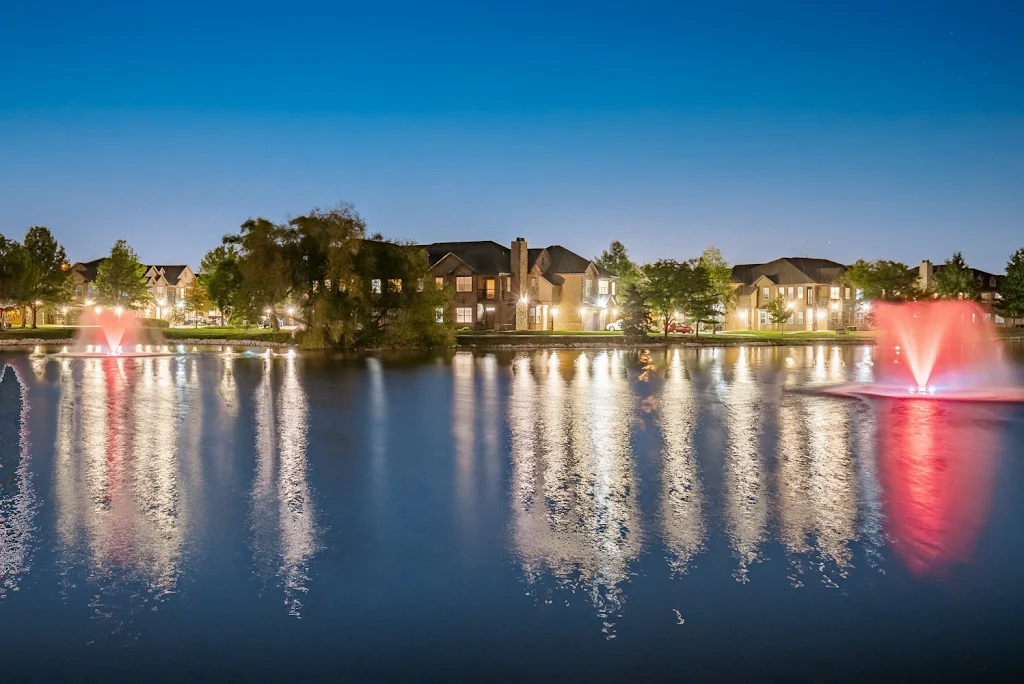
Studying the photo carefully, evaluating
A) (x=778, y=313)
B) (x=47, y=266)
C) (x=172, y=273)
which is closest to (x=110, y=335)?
(x=47, y=266)

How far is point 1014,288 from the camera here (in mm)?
111438

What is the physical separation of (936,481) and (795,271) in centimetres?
11154

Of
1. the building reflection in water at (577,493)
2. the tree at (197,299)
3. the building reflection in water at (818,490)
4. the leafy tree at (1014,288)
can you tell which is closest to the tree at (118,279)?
the tree at (197,299)

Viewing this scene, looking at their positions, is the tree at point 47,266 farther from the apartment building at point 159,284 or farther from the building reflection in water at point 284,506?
the building reflection in water at point 284,506

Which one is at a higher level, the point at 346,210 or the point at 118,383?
the point at 346,210

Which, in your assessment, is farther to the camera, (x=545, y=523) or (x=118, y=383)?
(x=118, y=383)

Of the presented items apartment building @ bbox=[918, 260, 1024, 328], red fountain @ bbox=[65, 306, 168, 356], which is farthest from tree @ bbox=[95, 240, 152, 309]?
apartment building @ bbox=[918, 260, 1024, 328]

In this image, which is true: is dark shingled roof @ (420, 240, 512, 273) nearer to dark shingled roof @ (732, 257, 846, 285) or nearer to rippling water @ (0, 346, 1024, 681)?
dark shingled roof @ (732, 257, 846, 285)

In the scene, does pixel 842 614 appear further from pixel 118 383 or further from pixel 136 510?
pixel 118 383

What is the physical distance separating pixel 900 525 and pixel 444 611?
6023mm

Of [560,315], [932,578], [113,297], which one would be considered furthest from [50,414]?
[113,297]

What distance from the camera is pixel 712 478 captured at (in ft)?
42.8

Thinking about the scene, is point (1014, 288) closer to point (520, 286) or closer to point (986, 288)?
point (986, 288)

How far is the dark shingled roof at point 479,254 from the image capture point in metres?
89.6
